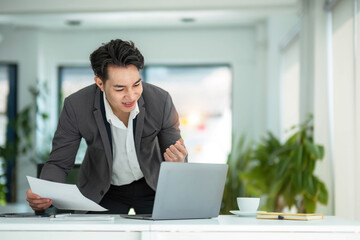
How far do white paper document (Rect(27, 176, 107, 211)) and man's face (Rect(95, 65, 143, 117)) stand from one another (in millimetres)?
515

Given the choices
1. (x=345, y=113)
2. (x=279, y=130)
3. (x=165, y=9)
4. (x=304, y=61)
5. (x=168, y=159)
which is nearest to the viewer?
(x=168, y=159)

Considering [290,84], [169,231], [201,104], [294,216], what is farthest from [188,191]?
[201,104]

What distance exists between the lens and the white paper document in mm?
2008

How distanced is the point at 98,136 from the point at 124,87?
0.28 m

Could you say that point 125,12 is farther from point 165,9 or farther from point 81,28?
point 81,28

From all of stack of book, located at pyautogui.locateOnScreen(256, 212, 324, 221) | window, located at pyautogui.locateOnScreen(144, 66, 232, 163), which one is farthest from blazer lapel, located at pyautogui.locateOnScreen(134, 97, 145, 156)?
window, located at pyautogui.locateOnScreen(144, 66, 232, 163)

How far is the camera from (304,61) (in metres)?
5.74

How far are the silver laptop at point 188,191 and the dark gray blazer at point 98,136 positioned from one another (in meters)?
0.60

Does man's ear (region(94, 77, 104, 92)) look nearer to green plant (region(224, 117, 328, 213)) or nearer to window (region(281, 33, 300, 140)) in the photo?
green plant (region(224, 117, 328, 213))

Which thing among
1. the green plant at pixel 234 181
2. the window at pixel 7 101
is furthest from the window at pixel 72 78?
the green plant at pixel 234 181

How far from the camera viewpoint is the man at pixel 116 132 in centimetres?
247

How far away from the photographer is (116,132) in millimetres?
2592

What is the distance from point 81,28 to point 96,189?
6584 mm

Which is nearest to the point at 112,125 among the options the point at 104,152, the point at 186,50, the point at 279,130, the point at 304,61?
the point at 104,152
